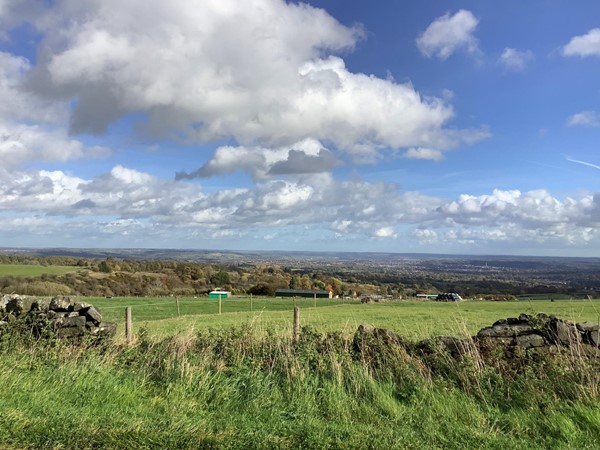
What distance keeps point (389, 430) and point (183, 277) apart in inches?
4566

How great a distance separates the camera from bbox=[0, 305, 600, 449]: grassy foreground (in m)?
6.51

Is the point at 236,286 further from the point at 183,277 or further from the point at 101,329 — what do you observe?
the point at 101,329

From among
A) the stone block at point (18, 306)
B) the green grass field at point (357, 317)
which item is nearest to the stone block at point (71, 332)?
the stone block at point (18, 306)

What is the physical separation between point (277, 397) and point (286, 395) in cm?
20

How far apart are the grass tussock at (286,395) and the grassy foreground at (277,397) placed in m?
0.03

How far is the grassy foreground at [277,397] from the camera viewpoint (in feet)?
21.4

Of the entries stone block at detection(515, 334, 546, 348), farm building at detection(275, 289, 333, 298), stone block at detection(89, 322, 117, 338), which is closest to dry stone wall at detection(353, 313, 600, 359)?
stone block at detection(515, 334, 546, 348)

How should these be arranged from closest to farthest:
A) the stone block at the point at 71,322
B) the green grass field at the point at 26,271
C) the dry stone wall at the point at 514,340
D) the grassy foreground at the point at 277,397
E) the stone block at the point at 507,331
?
the grassy foreground at the point at 277,397 < the dry stone wall at the point at 514,340 < the stone block at the point at 507,331 < the stone block at the point at 71,322 < the green grass field at the point at 26,271

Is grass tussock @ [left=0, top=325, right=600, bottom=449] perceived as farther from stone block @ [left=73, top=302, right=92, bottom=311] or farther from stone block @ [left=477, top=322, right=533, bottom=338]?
stone block @ [left=73, top=302, right=92, bottom=311]

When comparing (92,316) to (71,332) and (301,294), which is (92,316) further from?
(301,294)

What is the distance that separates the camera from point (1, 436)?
614 cm

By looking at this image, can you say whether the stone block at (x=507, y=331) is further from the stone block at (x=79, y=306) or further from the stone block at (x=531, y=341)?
the stone block at (x=79, y=306)

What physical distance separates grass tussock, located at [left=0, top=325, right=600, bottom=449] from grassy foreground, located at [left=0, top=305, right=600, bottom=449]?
0.03 m

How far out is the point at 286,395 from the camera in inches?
342
